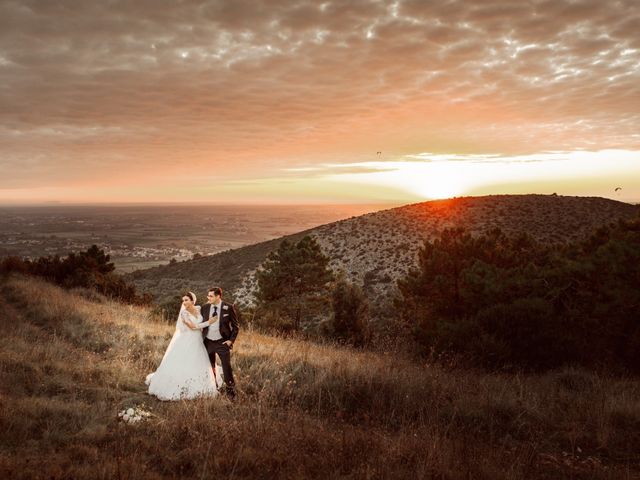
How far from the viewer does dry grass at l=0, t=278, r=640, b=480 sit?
16.0ft

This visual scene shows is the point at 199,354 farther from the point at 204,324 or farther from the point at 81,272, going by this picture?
the point at 81,272

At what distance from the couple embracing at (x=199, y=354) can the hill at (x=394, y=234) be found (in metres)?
38.8

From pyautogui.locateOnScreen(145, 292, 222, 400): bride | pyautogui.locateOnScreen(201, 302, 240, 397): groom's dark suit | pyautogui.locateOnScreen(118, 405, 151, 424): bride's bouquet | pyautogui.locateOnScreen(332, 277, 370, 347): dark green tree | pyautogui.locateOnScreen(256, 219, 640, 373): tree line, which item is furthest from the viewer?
pyautogui.locateOnScreen(332, 277, 370, 347): dark green tree

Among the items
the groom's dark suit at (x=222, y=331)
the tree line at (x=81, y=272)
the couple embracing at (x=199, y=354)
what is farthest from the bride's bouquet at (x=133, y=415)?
the tree line at (x=81, y=272)

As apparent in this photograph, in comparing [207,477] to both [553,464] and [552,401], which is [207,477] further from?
[552,401]

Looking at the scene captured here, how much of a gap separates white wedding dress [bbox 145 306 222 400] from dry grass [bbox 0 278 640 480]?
12.5 inches

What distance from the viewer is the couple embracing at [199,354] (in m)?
7.98

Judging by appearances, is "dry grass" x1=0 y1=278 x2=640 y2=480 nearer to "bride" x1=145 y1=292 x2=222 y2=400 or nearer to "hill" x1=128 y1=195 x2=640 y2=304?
"bride" x1=145 y1=292 x2=222 y2=400

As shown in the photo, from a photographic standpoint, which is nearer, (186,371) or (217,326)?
(186,371)

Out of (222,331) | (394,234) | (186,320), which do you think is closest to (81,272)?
(186,320)

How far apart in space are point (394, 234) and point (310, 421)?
189ft

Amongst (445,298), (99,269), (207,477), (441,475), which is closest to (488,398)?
(441,475)

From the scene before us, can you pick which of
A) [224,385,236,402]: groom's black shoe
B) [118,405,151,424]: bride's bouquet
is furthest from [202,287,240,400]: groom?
[118,405,151,424]: bride's bouquet

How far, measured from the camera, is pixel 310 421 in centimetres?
641
